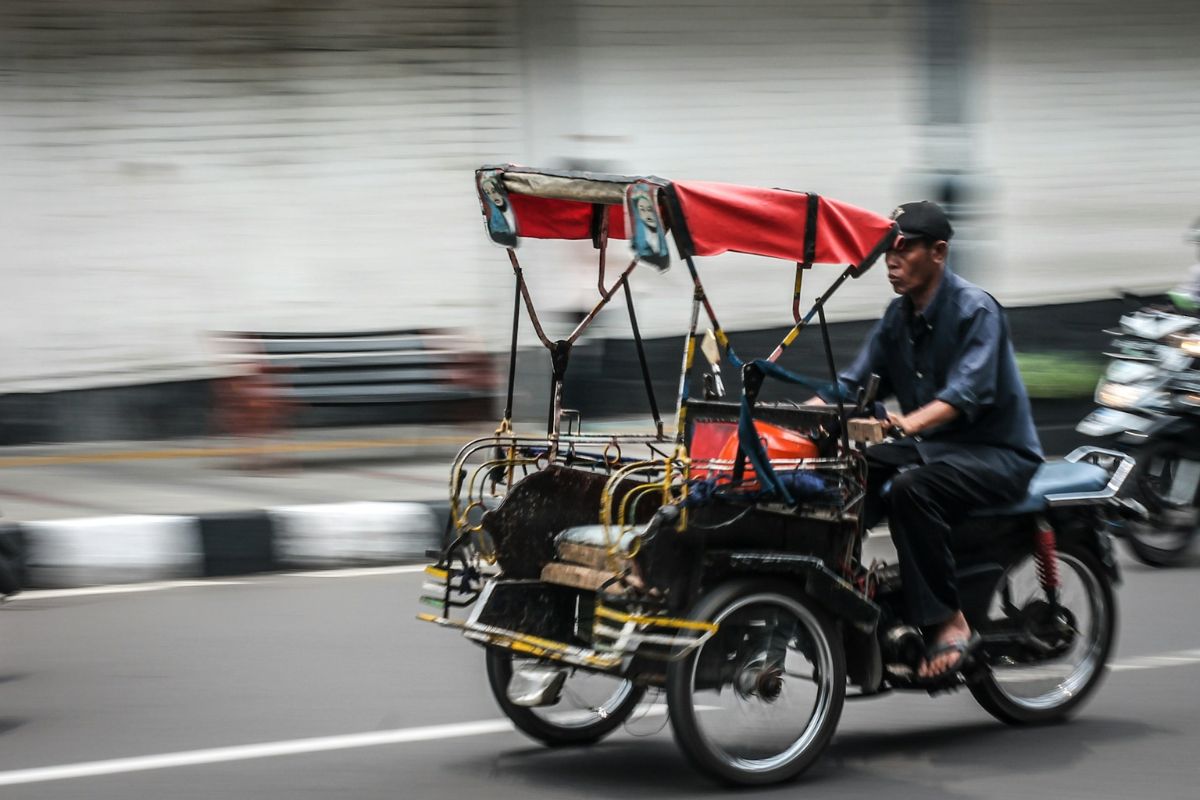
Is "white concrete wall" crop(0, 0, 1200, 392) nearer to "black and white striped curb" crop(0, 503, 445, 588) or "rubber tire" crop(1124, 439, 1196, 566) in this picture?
"rubber tire" crop(1124, 439, 1196, 566)

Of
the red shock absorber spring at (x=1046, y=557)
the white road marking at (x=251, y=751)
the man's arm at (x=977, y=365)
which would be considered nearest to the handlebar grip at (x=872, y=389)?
the man's arm at (x=977, y=365)

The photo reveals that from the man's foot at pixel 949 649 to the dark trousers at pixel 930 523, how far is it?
1.7 inches

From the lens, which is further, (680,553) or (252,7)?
(252,7)

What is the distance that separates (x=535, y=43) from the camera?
11398 millimetres

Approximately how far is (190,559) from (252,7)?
15.1ft

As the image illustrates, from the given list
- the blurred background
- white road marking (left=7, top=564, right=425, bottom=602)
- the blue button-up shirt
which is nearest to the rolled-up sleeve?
the blue button-up shirt

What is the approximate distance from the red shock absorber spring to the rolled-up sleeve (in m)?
0.51

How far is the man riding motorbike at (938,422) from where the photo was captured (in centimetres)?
462

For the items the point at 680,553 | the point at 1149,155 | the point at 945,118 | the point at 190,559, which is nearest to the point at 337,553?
the point at 190,559

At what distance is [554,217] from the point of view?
16.7 ft

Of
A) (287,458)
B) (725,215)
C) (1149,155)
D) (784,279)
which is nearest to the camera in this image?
(725,215)

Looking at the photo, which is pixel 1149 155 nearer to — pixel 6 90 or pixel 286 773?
pixel 6 90

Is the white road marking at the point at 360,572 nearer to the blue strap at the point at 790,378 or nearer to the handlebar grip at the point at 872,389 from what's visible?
the blue strap at the point at 790,378

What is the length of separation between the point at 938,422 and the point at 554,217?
1.35 metres
